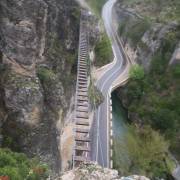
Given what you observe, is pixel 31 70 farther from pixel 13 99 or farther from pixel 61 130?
pixel 61 130

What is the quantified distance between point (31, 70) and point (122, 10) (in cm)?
8109

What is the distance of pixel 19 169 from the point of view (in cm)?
3030

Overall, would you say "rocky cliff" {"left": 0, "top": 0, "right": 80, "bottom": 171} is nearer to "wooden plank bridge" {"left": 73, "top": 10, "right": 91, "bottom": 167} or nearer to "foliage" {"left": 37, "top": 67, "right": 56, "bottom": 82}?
"foliage" {"left": 37, "top": 67, "right": 56, "bottom": 82}

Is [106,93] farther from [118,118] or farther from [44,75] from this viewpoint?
[44,75]

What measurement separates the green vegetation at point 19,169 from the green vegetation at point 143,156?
25895mm

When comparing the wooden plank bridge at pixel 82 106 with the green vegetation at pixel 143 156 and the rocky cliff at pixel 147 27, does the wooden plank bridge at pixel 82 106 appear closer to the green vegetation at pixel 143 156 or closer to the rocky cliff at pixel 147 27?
the green vegetation at pixel 143 156

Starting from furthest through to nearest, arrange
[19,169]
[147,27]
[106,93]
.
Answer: [147,27]
[106,93]
[19,169]

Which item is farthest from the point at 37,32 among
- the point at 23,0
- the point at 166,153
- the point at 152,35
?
the point at 152,35

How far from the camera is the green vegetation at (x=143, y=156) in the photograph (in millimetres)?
58594

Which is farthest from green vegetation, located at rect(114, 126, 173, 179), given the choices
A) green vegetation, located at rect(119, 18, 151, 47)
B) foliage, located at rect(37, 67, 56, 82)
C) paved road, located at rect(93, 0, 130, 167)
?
green vegetation, located at rect(119, 18, 151, 47)

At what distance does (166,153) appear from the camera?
68375 mm

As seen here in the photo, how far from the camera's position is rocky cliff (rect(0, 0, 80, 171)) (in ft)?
138

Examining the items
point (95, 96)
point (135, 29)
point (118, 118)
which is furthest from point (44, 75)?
point (135, 29)

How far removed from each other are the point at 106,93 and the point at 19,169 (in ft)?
170
